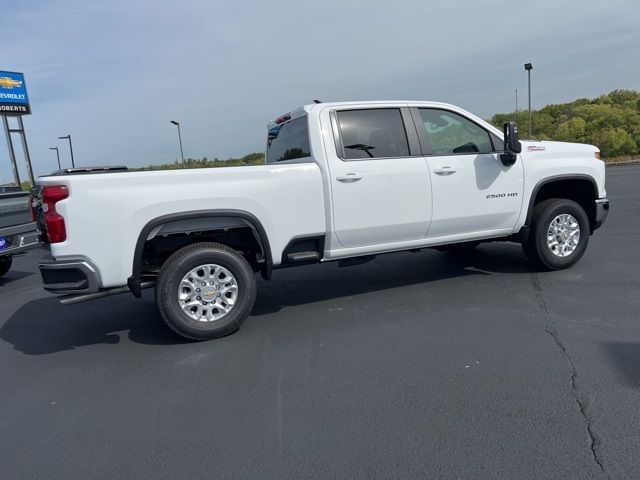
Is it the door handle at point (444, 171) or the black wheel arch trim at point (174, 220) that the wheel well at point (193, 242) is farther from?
the door handle at point (444, 171)

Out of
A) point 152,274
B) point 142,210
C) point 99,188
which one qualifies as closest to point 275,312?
point 152,274

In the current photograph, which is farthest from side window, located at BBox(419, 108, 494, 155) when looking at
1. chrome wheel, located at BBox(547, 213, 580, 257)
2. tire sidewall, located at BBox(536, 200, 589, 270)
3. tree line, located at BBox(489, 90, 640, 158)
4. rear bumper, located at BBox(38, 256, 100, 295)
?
tree line, located at BBox(489, 90, 640, 158)

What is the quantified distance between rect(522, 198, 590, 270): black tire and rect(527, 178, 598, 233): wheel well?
0.17m

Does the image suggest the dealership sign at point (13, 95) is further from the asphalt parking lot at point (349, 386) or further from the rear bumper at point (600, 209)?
the rear bumper at point (600, 209)

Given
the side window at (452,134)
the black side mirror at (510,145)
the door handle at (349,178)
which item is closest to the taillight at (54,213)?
the door handle at (349,178)

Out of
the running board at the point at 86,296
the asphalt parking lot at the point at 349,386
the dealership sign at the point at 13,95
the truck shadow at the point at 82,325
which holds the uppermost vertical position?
the dealership sign at the point at 13,95

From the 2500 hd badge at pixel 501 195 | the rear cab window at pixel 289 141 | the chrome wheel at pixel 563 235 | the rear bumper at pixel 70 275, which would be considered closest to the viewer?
the rear bumper at pixel 70 275

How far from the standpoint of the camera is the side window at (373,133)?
16.2ft

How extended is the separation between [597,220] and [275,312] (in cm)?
404

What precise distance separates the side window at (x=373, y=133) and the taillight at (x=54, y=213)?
8.23 feet

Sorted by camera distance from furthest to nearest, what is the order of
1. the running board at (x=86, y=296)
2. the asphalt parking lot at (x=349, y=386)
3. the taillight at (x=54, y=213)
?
the running board at (x=86, y=296) < the taillight at (x=54, y=213) < the asphalt parking lot at (x=349, y=386)

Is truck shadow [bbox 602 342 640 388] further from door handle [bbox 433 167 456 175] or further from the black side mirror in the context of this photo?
the black side mirror

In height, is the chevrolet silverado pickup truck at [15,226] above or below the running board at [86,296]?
above

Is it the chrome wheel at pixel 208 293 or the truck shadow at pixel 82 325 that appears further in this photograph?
the truck shadow at pixel 82 325
